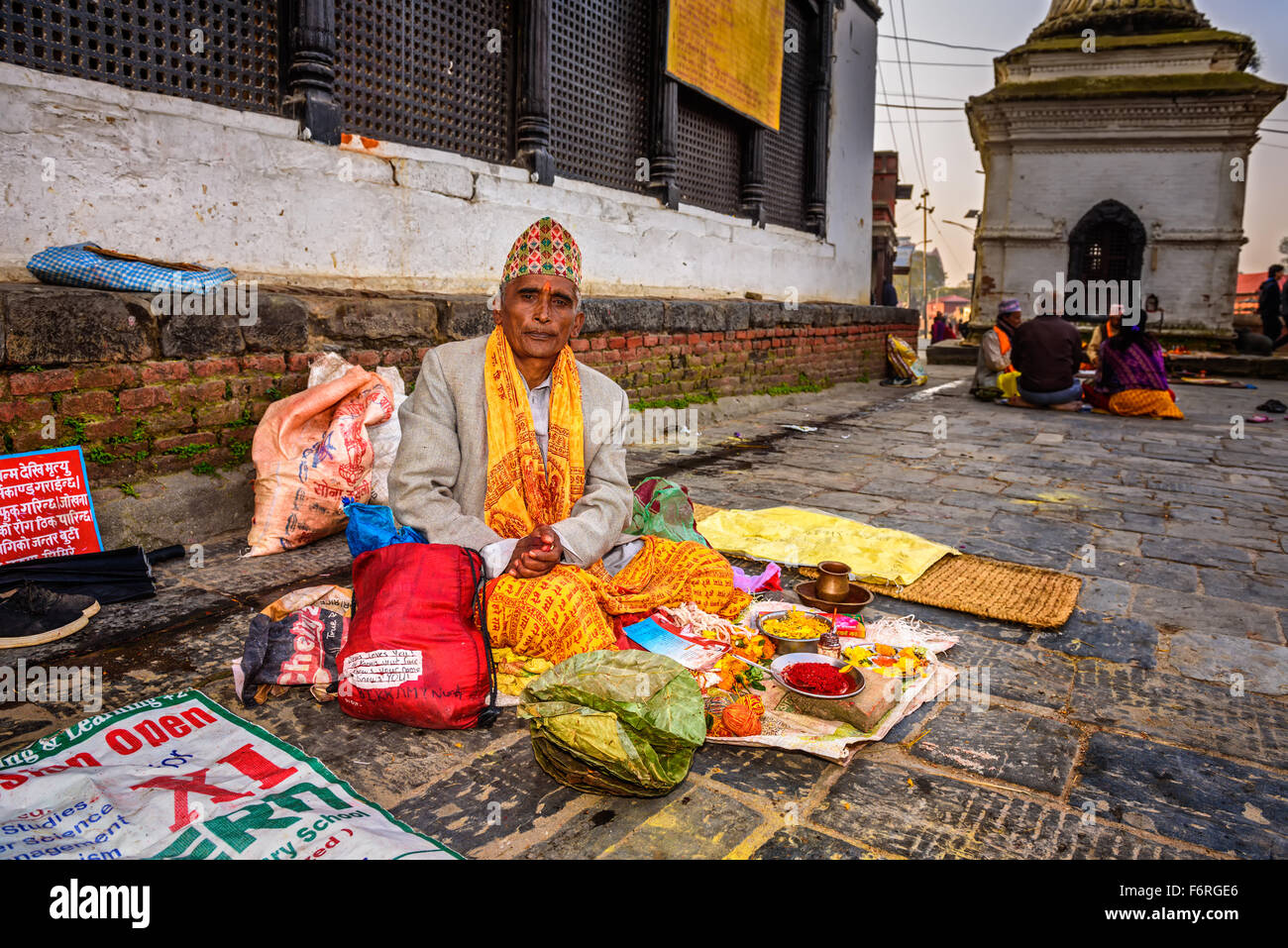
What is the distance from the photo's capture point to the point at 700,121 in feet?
30.1

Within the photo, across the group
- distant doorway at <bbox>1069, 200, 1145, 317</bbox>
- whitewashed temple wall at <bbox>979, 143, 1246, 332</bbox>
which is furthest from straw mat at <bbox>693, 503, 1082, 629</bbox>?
distant doorway at <bbox>1069, 200, 1145, 317</bbox>

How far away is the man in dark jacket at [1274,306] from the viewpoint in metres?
16.4

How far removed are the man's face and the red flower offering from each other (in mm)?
1356

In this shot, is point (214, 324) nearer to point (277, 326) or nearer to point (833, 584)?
point (277, 326)

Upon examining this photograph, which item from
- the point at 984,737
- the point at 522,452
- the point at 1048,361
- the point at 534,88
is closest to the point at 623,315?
the point at 534,88

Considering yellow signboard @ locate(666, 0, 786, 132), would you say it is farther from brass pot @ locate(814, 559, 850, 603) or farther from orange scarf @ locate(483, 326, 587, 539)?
brass pot @ locate(814, 559, 850, 603)

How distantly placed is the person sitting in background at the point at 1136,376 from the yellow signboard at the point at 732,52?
16.2ft

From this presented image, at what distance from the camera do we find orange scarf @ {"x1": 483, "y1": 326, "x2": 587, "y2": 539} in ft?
9.30

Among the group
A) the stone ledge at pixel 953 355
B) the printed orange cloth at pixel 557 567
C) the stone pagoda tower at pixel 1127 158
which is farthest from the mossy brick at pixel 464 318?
the stone pagoda tower at pixel 1127 158

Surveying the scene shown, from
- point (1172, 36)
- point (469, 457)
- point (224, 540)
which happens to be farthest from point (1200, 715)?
point (1172, 36)

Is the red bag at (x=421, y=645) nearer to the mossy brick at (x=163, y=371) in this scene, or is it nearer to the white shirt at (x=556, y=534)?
the white shirt at (x=556, y=534)
